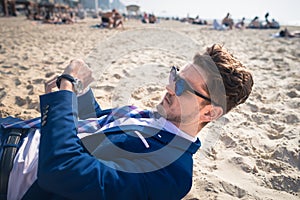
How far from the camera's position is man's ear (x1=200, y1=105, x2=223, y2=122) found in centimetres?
112

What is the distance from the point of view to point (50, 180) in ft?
2.49

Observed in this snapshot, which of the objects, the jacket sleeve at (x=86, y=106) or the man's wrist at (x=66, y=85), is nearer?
the man's wrist at (x=66, y=85)

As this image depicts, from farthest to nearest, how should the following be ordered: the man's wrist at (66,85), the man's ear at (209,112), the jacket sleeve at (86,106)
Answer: the jacket sleeve at (86,106) → the man's ear at (209,112) → the man's wrist at (66,85)

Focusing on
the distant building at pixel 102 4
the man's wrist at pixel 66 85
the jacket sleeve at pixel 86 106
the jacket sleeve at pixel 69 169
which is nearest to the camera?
the jacket sleeve at pixel 69 169

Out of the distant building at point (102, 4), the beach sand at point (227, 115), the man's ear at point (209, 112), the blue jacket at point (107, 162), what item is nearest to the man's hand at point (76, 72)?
the blue jacket at point (107, 162)

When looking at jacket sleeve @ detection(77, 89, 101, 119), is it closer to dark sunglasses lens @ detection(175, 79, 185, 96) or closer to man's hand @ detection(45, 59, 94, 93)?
man's hand @ detection(45, 59, 94, 93)

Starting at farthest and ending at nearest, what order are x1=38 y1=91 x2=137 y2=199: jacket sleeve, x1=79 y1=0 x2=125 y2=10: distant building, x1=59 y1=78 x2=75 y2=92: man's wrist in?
x1=79 y1=0 x2=125 y2=10: distant building, x1=59 y1=78 x2=75 y2=92: man's wrist, x1=38 y1=91 x2=137 y2=199: jacket sleeve

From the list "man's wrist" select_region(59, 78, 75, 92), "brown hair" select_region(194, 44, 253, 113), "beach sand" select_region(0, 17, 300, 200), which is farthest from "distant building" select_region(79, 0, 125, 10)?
"brown hair" select_region(194, 44, 253, 113)

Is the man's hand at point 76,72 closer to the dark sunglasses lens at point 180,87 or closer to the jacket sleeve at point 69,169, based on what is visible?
the jacket sleeve at point 69,169

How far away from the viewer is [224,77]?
1.05m

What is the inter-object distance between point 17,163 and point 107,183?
0.45 meters

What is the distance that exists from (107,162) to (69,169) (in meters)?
0.15

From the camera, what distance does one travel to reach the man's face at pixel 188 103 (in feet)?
3.63

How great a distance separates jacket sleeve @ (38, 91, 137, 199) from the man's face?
417mm
